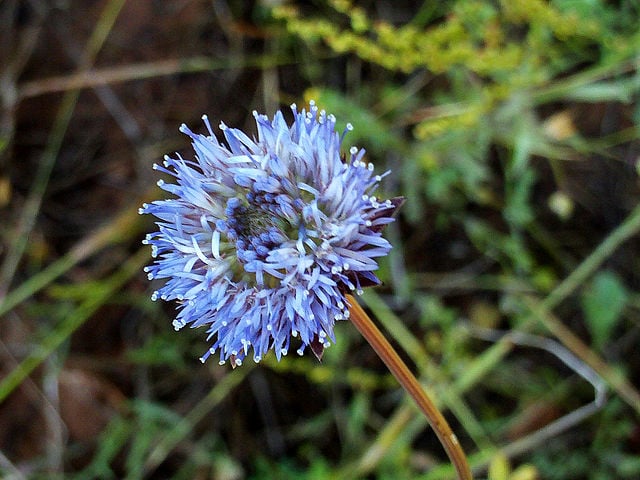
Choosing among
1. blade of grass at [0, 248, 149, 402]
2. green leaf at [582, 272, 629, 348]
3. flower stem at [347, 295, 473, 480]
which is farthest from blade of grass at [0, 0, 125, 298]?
green leaf at [582, 272, 629, 348]

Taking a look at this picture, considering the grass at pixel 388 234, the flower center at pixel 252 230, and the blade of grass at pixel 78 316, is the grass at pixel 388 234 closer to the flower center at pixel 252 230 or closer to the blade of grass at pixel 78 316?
the blade of grass at pixel 78 316

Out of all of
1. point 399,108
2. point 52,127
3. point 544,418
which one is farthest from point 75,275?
point 544,418

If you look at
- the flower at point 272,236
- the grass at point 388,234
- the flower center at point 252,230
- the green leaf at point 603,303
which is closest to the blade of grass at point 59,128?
the grass at point 388,234

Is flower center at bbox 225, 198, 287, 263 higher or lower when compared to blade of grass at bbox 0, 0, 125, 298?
lower

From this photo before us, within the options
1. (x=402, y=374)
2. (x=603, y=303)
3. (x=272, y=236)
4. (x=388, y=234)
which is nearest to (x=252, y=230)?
(x=272, y=236)

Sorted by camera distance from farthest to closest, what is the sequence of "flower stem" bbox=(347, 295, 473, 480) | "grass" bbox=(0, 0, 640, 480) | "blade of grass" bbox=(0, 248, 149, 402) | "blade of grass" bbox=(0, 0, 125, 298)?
"blade of grass" bbox=(0, 0, 125, 298)
"blade of grass" bbox=(0, 248, 149, 402)
"grass" bbox=(0, 0, 640, 480)
"flower stem" bbox=(347, 295, 473, 480)

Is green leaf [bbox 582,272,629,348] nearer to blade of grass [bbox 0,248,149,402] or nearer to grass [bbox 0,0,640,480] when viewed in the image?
grass [bbox 0,0,640,480]
